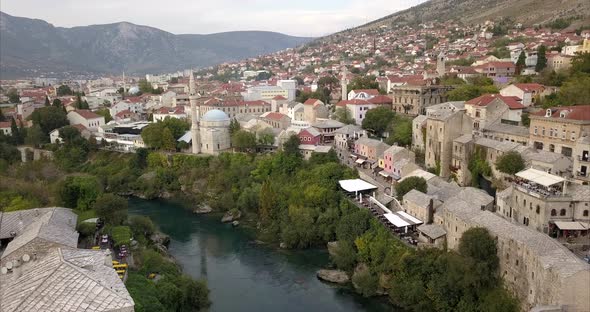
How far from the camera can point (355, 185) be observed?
22.8m

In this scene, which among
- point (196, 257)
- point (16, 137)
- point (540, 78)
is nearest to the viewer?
point (196, 257)

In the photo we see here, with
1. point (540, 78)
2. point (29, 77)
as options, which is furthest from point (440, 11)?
point (29, 77)

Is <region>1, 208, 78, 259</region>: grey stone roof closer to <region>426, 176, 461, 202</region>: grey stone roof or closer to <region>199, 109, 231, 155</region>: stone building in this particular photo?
<region>426, 176, 461, 202</region>: grey stone roof

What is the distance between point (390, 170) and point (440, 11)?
236 feet

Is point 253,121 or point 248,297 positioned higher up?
point 253,121

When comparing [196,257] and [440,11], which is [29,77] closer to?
[440,11]

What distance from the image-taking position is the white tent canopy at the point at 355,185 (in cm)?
2219

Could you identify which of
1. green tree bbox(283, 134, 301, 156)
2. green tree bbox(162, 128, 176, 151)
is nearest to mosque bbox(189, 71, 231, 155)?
green tree bbox(162, 128, 176, 151)

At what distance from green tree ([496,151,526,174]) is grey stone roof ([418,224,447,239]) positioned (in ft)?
12.1

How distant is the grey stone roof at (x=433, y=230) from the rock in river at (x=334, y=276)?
347 centimetres

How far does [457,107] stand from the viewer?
81.6 ft

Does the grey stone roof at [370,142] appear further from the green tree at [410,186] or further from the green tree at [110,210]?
the green tree at [110,210]

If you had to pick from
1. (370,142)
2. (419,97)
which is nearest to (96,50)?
(419,97)

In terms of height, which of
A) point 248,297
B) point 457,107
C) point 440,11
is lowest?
point 248,297
